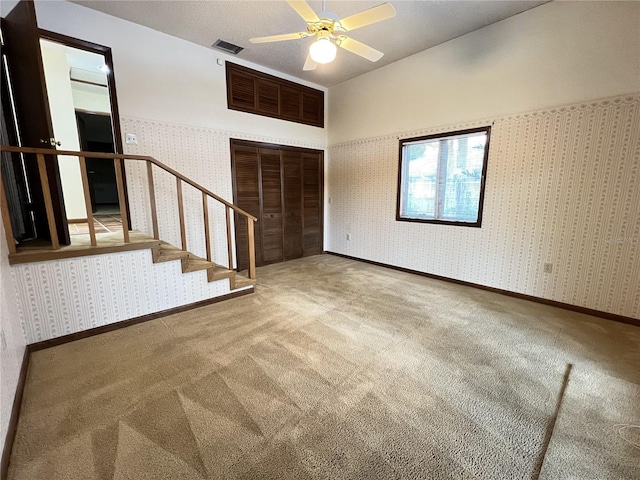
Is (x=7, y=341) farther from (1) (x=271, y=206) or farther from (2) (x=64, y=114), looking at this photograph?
(2) (x=64, y=114)

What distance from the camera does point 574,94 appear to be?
2752 mm

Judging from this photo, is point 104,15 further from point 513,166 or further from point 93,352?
point 513,166

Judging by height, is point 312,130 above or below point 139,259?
above

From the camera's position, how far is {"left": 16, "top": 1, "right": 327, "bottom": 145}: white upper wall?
2.88m

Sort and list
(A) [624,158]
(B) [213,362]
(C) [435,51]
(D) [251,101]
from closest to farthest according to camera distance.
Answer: (B) [213,362]
(A) [624,158]
(C) [435,51]
(D) [251,101]

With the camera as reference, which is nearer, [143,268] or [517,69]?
[143,268]

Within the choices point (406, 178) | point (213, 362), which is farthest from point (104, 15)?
point (406, 178)

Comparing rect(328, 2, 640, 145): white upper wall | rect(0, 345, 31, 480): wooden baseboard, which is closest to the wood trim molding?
rect(0, 345, 31, 480): wooden baseboard

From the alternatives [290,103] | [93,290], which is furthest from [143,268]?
[290,103]

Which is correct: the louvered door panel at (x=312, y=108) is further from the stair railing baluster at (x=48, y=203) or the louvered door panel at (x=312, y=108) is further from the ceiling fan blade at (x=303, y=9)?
the stair railing baluster at (x=48, y=203)

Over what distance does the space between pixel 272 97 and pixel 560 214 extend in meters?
4.31

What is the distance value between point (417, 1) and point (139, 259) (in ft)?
12.5

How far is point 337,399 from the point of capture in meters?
1.70

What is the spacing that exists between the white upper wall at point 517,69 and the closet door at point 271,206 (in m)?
1.86
